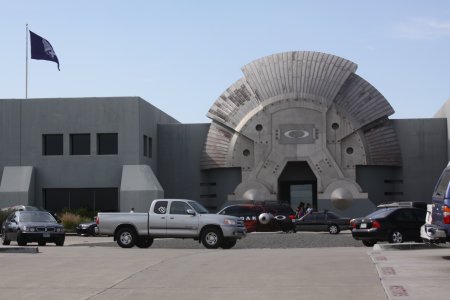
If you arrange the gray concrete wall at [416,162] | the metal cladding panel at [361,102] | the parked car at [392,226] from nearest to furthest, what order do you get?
the parked car at [392,226] → the metal cladding panel at [361,102] → the gray concrete wall at [416,162]

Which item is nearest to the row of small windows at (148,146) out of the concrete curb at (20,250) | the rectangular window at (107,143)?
the rectangular window at (107,143)

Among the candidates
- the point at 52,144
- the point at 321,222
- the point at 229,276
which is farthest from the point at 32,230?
the point at 52,144

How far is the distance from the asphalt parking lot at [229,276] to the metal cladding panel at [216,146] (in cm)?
3228

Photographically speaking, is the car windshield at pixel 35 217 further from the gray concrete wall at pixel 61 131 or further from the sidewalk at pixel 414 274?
the gray concrete wall at pixel 61 131

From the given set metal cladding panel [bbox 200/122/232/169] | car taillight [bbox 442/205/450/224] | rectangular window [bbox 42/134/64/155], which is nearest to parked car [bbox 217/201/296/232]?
metal cladding panel [bbox 200/122/232/169]

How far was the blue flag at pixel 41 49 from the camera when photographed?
48.6m

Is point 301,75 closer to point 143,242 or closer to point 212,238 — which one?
point 143,242

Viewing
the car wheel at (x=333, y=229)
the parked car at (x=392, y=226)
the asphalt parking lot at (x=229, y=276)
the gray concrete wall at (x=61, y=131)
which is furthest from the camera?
the gray concrete wall at (x=61, y=131)

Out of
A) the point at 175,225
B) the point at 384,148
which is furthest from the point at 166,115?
the point at 175,225

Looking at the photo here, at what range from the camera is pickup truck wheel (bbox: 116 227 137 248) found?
25484mm

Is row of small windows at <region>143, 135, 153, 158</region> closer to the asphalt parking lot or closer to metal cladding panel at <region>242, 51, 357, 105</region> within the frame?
metal cladding panel at <region>242, 51, 357, 105</region>

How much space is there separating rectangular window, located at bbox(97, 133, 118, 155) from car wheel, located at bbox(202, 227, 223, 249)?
24.8 meters

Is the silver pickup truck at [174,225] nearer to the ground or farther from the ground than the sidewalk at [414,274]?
farther from the ground

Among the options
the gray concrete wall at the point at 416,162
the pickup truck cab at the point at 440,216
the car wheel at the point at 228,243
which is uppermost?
the gray concrete wall at the point at 416,162
